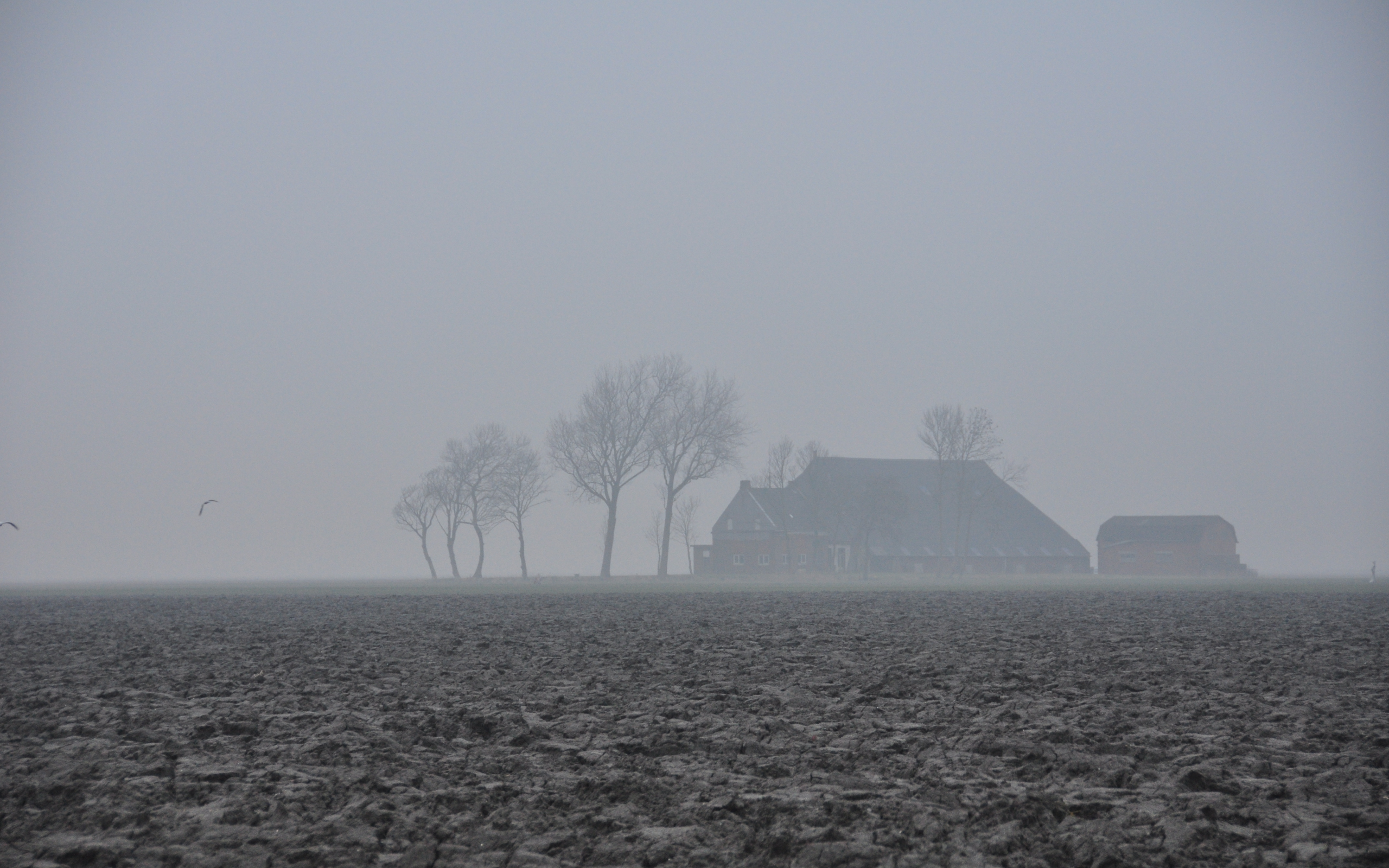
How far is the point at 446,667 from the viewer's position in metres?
13.4

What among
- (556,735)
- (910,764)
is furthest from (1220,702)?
(556,735)

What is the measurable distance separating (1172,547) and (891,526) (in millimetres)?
37261

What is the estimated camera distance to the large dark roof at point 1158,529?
10662 centimetres

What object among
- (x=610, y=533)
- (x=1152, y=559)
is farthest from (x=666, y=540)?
(x=1152, y=559)

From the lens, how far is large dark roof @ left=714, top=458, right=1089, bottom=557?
90062 millimetres

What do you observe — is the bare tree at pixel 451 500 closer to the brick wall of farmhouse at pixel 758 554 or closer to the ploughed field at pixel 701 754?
the brick wall of farmhouse at pixel 758 554

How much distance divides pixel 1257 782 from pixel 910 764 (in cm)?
213

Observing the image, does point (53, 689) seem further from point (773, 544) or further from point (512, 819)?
point (773, 544)

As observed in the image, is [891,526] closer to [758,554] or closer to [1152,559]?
[758,554]

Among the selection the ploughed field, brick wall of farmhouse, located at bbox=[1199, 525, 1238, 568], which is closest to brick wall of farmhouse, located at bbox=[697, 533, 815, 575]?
brick wall of farmhouse, located at bbox=[1199, 525, 1238, 568]

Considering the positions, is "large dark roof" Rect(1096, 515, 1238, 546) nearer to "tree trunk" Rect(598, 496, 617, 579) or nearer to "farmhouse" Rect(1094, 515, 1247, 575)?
"farmhouse" Rect(1094, 515, 1247, 575)

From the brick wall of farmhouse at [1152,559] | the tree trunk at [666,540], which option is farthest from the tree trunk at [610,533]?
the brick wall of farmhouse at [1152,559]

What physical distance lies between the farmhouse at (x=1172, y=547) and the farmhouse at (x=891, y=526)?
3.74 meters

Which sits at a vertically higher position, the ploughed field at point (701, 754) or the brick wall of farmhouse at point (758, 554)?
the brick wall of farmhouse at point (758, 554)
